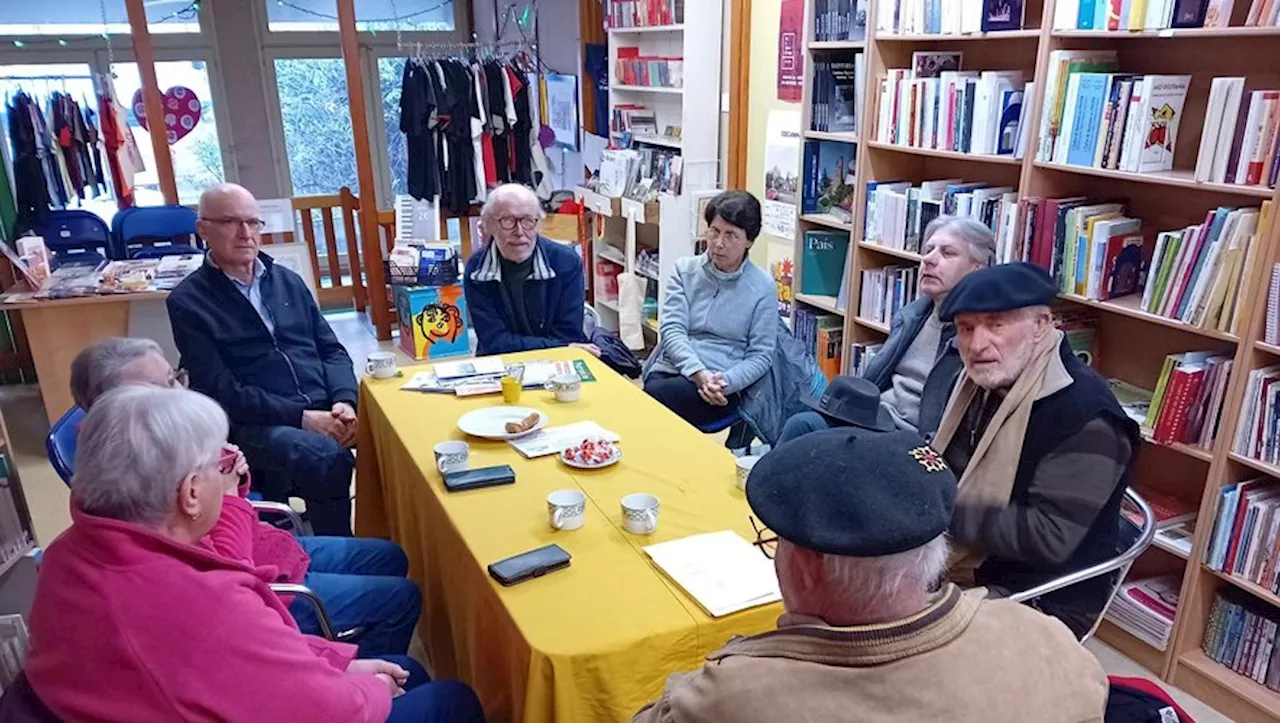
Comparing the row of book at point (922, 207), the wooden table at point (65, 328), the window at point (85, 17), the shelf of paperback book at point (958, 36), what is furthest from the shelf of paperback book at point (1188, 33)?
the window at point (85, 17)

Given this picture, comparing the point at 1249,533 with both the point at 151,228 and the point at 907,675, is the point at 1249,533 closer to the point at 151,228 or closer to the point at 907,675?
the point at 907,675

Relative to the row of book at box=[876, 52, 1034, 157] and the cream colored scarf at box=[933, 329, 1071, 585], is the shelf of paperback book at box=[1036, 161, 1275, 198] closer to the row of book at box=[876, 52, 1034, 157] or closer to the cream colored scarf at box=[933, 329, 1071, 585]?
the row of book at box=[876, 52, 1034, 157]

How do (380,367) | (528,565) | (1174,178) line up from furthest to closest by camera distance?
1. (380,367)
2. (1174,178)
3. (528,565)

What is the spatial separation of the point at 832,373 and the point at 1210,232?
1.72m

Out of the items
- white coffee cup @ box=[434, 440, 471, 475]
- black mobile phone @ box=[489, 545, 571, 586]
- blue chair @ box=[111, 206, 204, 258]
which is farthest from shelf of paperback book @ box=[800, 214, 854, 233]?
blue chair @ box=[111, 206, 204, 258]

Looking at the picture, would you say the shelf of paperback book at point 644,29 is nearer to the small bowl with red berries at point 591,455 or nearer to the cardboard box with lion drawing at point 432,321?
the cardboard box with lion drawing at point 432,321

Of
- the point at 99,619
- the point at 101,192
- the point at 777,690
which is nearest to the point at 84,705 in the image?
the point at 99,619

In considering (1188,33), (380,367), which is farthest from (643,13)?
(1188,33)

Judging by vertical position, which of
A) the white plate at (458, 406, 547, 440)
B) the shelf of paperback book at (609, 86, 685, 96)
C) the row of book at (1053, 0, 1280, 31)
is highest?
the row of book at (1053, 0, 1280, 31)

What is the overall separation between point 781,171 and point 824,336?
896 millimetres

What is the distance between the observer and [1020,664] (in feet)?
3.25

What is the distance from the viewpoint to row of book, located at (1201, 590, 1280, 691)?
2367 millimetres

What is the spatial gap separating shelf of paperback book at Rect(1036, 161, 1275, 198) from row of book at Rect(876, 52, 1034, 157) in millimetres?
202

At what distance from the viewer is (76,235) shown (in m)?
5.03
